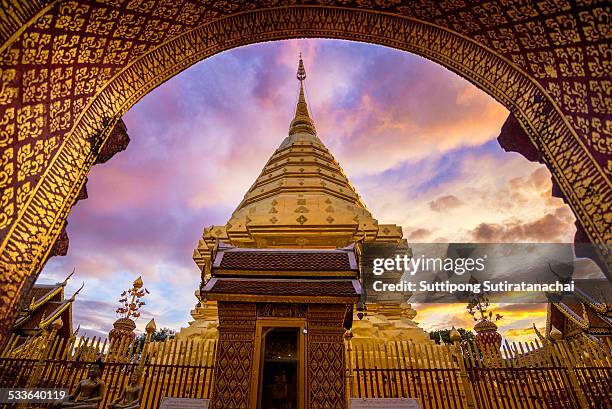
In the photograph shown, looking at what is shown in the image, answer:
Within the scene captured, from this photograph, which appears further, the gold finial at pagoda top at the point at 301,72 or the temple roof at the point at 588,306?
the gold finial at pagoda top at the point at 301,72

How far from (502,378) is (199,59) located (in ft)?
26.2

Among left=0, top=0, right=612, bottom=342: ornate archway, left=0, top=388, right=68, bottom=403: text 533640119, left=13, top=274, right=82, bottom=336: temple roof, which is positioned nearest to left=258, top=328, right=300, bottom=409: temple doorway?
A: left=0, top=0, right=612, bottom=342: ornate archway

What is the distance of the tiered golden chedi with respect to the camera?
30.0 feet

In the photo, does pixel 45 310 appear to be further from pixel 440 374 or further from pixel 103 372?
pixel 440 374

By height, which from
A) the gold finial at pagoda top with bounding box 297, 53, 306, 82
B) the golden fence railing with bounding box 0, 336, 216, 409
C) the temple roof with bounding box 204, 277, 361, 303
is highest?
the gold finial at pagoda top with bounding box 297, 53, 306, 82

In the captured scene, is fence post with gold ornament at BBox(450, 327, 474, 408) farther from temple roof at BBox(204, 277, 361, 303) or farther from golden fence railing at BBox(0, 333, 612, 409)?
temple roof at BBox(204, 277, 361, 303)

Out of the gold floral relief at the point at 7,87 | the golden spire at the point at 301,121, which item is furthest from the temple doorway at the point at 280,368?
the golden spire at the point at 301,121

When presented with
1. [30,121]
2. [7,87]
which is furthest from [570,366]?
[7,87]

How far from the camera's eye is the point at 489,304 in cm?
1844

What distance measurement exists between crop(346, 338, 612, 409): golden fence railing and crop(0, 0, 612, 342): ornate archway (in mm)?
3167

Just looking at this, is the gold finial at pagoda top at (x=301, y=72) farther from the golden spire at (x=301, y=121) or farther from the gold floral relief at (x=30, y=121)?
the gold floral relief at (x=30, y=121)

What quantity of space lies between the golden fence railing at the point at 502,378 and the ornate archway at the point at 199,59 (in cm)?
317

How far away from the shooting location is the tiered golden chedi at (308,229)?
30.0ft

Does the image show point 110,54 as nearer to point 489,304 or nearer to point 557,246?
point 557,246
